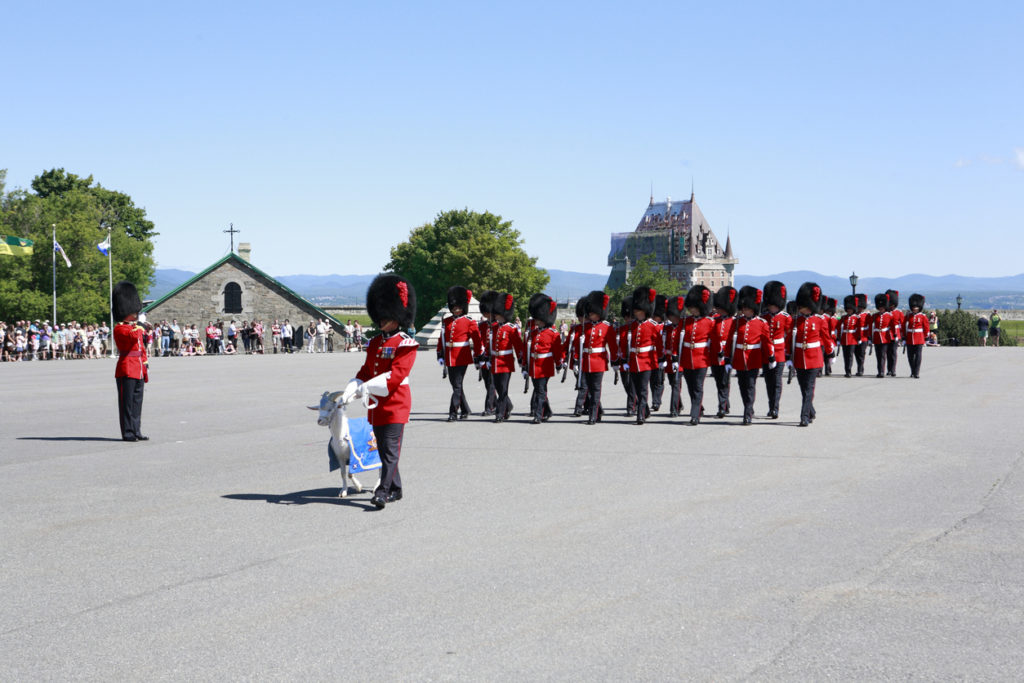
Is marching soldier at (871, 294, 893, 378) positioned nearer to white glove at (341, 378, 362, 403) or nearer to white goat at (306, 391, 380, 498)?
white goat at (306, 391, 380, 498)

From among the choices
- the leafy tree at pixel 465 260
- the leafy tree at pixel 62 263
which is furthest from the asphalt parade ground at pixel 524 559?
the leafy tree at pixel 465 260

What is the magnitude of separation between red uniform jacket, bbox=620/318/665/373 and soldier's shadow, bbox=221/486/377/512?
22.9 feet

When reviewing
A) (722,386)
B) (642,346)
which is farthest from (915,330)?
(642,346)

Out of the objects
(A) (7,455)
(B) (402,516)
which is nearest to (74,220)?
(A) (7,455)

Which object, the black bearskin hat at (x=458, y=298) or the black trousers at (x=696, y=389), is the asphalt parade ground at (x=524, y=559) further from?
the black bearskin hat at (x=458, y=298)

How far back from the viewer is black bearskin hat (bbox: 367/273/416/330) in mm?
9086

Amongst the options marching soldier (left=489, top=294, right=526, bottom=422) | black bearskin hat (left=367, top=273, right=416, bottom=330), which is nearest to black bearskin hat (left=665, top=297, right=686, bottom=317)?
marching soldier (left=489, top=294, right=526, bottom=422)

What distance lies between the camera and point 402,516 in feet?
27.1

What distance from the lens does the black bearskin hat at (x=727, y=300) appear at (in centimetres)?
1638

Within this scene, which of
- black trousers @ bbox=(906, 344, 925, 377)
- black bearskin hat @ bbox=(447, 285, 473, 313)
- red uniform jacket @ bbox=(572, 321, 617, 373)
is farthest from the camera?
black trousers @ bbox=(906, 344, 925, 377)

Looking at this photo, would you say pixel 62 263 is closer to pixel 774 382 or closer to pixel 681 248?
pixel 774 382

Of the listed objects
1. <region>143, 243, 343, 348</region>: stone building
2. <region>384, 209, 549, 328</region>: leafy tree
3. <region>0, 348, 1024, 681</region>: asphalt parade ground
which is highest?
<region>384, 209, 549, 328</region>: leafy tree

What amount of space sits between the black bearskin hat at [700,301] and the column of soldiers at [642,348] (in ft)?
0.07

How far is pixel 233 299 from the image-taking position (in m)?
60.9
